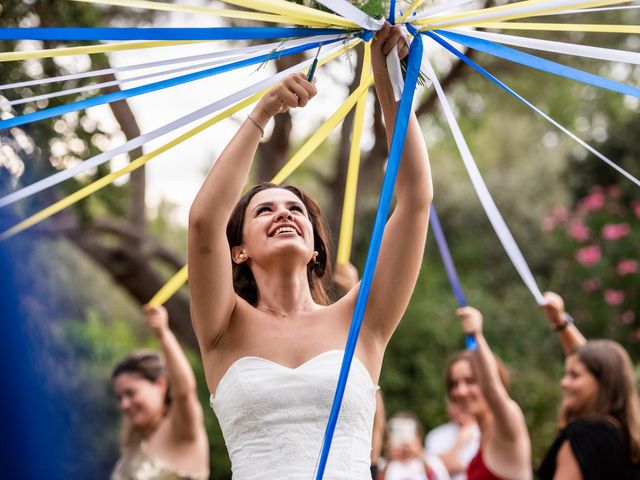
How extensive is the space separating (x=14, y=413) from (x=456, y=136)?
1.58 m

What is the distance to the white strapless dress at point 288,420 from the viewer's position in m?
2.31

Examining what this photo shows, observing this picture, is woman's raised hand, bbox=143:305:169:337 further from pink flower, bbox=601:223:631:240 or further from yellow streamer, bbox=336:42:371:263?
pink flower, bbox=601:223:631:240

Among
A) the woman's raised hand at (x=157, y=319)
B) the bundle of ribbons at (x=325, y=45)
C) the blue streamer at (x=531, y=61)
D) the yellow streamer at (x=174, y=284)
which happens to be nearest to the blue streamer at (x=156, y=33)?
the bundle of ribbons at (x=325, y=45)

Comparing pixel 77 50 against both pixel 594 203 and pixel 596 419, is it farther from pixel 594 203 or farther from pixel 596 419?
pixel 594 203

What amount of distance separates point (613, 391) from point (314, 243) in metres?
1.77

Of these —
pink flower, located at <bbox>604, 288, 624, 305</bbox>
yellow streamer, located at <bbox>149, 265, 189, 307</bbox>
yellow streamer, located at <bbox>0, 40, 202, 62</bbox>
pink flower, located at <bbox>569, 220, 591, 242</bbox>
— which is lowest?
yellow streamer, located at <bbox>149, 265, 189, 307</bbox>

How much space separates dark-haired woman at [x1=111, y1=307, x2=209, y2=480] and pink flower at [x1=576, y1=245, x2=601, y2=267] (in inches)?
262

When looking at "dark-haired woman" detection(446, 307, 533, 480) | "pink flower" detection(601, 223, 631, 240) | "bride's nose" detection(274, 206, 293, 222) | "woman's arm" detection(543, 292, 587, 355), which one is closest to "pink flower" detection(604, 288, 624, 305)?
"pink flower" detection(601, 223, 631, 240)

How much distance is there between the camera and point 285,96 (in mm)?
2279

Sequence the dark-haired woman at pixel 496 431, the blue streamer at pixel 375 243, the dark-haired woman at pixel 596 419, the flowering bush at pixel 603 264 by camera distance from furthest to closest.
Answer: the flowering bush at pixel 603 264, the dark-haired woman at pixel 496 431, the dark-haired woman at pixel 596 419, the blue streamer at pixel 375 243

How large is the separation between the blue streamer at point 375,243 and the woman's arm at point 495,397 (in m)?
2.19

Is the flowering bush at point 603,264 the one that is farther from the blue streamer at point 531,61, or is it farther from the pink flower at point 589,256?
the blue streamer at point 531,61

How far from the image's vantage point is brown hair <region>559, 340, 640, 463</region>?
151 inches

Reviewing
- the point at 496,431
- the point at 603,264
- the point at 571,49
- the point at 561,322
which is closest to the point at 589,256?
the point at 603,264
